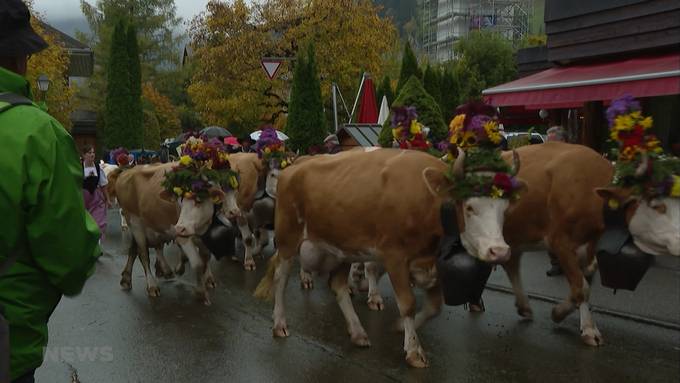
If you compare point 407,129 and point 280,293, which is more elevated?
point 407,129

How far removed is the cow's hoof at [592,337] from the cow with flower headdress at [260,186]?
573cm

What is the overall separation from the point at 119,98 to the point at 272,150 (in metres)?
29.2

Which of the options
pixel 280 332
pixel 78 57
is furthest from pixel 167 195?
pixel 78 57

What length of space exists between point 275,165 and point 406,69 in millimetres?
11533

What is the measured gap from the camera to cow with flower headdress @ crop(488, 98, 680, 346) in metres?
5.71

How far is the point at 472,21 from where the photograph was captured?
87250 mm

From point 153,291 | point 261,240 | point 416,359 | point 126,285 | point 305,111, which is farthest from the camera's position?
point 305,111

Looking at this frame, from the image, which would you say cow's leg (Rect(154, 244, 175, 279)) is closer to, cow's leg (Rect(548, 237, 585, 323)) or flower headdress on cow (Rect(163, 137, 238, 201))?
flower headdress on cow (Rect(163, 137, 238, 201))

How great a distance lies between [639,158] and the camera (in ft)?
19.0

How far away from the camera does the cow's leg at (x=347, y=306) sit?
6.91 m

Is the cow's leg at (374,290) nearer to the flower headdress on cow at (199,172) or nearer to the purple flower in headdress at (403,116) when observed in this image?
the purple flower in headdress at (403,116)

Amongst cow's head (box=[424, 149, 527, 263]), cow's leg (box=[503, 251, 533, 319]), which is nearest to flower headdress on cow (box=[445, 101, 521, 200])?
cow's head (box=[424, 149, 527, 263])

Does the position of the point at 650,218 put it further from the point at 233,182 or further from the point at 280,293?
the point at 233,182

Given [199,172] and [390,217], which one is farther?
[199,172]
